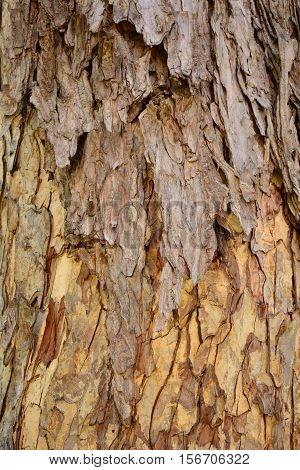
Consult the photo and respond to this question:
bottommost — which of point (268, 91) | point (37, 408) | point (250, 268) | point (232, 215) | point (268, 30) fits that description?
point (37, 408)

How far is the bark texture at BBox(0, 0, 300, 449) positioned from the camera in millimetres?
1639

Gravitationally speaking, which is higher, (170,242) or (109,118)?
(109,118)

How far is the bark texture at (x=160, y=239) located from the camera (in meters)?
1.64

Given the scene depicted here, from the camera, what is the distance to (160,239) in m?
1.65

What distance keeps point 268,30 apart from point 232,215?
550 mm

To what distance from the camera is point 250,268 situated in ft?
5.50

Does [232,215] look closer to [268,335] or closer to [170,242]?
[170,242]

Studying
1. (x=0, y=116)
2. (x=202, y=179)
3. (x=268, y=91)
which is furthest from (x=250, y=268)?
(x=0, y=116)

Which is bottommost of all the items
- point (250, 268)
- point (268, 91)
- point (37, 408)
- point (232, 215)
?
point (37, 408)

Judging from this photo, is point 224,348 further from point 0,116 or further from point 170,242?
point 0,116

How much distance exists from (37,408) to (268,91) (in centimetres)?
106

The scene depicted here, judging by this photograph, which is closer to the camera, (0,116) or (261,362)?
(261,362)

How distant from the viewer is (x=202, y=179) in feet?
5.43

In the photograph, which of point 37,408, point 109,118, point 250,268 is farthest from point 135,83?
point 37,408
